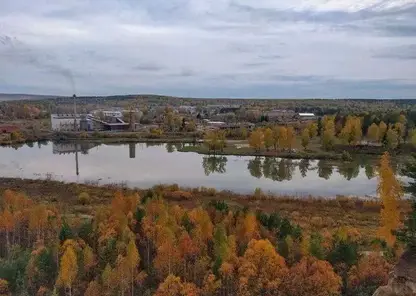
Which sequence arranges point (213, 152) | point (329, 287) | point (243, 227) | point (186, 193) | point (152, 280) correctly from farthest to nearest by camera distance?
1. point (213, 152)
2. point (186, 193)
3. point (243, 227)
4. point (152, 280)
5. point (329, 287)

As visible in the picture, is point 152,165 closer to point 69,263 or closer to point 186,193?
point 186,193

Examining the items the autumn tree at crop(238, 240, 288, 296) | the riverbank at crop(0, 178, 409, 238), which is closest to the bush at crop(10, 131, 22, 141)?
the riverbank at crop(0, 178, 409, 238)

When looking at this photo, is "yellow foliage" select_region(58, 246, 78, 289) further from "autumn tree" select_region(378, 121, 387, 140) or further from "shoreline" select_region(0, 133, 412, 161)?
"autumn tree" select_region(378, 121, 387, 140)

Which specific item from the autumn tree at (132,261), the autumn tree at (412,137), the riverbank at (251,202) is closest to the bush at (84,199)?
the riverbank at (251,202)

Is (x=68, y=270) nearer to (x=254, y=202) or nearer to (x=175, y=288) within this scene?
(x=175, y=288)

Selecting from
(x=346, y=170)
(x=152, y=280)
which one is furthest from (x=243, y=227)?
(x=346, y=170)

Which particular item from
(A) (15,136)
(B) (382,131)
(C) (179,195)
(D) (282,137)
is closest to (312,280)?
(C) (179,195)
